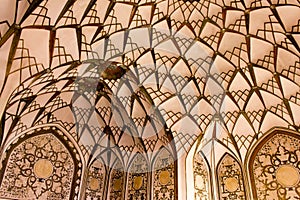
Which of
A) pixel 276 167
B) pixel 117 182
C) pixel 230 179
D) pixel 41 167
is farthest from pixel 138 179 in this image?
pixel 276 167

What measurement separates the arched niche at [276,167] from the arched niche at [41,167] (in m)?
4.46

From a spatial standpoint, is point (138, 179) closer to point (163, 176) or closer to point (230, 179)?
point (163, 176)

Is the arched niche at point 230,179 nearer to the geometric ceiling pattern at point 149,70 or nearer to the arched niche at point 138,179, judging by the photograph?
the geometric ceiling pattern at point 149,70

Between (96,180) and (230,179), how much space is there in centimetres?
348

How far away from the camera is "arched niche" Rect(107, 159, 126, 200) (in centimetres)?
806

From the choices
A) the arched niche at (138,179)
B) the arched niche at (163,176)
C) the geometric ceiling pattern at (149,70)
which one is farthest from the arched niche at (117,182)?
the arched niche at (163,176)

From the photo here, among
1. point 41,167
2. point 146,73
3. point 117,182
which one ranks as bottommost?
point 117,182

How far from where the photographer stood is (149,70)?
762 centimetres

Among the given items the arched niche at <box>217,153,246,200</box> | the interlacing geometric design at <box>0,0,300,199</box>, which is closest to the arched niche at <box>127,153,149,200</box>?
the interlacing geometric design at <box>0,0,300,199</box>

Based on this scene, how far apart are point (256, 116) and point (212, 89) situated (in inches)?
52.0

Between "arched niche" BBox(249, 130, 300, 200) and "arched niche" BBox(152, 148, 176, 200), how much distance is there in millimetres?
1928

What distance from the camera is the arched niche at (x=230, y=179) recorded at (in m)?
7.38

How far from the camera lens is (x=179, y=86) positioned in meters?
7.84

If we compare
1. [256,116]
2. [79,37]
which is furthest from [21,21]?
[256,116]
